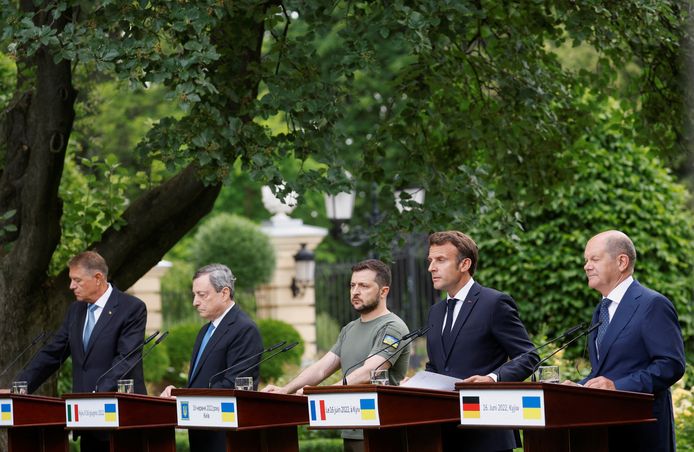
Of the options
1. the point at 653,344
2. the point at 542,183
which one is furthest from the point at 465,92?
the point at 653,344

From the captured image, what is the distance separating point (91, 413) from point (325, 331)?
57.4ft

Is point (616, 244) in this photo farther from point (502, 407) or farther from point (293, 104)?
point (293, 104)

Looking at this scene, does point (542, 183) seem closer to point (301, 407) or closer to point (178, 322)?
point (301, 407)

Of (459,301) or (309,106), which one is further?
(309,106)

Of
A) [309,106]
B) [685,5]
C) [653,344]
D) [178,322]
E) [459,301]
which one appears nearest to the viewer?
[653,344]

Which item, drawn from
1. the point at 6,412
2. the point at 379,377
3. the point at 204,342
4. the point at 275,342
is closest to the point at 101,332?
the point at 6,412

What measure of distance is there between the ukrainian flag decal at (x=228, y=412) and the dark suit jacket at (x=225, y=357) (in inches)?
28.3

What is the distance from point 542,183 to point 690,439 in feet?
9.02

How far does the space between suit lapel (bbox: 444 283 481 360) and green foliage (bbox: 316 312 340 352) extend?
59.0ft

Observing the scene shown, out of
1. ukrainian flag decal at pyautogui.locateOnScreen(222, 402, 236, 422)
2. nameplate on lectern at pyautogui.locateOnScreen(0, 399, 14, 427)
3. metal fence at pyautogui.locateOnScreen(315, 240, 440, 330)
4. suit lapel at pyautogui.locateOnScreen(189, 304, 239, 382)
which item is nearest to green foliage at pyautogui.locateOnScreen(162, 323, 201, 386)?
metal fence at pyautogui.locateOnScreen(315, 240, 440, 330)

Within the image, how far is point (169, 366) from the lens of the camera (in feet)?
69.9

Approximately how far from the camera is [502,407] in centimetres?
552

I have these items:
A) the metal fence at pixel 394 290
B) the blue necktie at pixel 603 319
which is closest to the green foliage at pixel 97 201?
the blue necktie at pixel 603 319

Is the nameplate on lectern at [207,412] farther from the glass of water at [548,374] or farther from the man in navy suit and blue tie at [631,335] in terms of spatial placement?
the man in navy suit and blue tie at [631,335]
